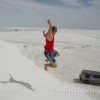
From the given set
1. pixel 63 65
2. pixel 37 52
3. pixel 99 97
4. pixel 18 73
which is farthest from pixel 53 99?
pixel 37 52

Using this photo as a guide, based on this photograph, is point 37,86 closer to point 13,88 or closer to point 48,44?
point 13,88

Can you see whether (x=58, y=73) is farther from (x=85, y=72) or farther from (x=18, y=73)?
(x=18, y=73)

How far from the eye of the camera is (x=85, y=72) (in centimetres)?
2500

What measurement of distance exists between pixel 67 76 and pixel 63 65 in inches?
220

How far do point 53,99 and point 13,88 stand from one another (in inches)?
80.3

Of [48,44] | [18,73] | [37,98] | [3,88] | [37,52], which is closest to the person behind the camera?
[48,44]

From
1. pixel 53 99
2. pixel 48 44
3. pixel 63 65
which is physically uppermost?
pixel 48 44

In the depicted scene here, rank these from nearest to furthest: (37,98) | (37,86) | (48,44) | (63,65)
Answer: (48,44), (37,98), (37,86), (63,65)

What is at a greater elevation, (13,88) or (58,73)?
(13,88)

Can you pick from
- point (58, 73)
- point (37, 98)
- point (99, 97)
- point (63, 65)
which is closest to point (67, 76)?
point (58, 73)

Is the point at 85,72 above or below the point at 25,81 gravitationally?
below

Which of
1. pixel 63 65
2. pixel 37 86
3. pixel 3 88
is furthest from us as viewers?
pixel 63 65

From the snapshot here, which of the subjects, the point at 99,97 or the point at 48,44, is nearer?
the point at 48,44

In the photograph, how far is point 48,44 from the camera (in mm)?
8875
